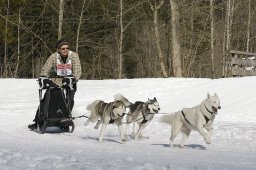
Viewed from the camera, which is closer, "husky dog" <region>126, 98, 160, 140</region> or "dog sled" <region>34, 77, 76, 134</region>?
"husky dog" <region>126, 98, 160, 140</region>

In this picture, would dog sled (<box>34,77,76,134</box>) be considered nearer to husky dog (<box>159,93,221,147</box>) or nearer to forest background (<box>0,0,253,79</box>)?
husky dog (<box>159,93,221,147</box>)

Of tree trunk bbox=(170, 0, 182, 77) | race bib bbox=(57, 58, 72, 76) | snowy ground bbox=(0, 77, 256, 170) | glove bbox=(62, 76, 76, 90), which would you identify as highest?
tree trunk bbox=(170, 0, 182, 77)

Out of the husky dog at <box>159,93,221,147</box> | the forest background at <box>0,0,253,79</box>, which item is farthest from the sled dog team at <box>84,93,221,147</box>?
the forest background at <box>0,0,253,79</box>

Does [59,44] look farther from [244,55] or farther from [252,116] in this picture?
[244,55]

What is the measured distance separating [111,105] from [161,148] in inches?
49.4

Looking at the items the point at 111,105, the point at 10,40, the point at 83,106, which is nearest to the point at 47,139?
the point at 111,105

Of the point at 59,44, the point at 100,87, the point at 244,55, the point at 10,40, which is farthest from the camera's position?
the point at 10,40

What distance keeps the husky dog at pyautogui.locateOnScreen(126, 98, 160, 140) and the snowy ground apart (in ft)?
0.88

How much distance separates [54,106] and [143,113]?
1.64m

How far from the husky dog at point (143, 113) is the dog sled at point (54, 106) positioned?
1133mm

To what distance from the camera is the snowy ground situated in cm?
554

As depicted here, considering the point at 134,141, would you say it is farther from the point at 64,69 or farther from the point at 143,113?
the point at 64,69

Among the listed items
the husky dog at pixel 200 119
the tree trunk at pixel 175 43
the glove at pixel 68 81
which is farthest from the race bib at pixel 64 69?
the tree trunk at pixel 175 43

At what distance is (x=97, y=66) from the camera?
34.4 m
